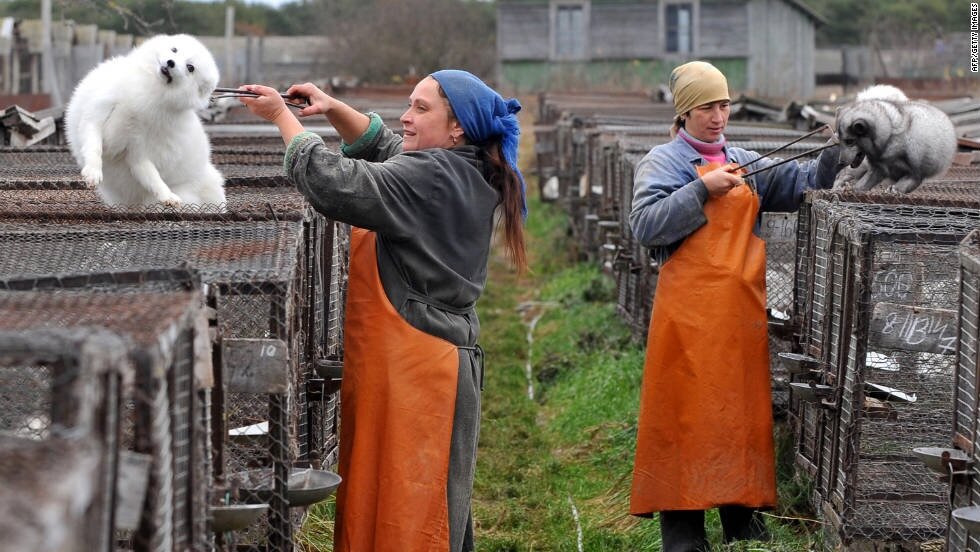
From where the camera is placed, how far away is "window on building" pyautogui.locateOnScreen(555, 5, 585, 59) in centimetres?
3691

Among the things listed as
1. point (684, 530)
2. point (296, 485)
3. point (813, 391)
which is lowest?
point (684, 530)

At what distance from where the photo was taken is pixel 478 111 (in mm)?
3844

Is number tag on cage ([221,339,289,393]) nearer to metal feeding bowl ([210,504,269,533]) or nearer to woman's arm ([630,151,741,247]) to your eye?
metal feeding bowl ([210,504,269,533])

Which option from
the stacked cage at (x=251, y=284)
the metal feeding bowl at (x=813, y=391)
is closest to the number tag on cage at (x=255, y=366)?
the stacked cage at (x=251, y=284)

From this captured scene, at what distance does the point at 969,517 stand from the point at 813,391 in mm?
1503

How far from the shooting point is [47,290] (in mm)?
2762

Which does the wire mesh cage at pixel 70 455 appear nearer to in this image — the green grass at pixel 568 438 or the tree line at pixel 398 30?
the green grass at pixel 568 438

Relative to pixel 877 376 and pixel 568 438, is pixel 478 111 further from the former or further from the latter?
pixel 568 438

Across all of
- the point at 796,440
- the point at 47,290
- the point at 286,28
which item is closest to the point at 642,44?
the point at 286,28

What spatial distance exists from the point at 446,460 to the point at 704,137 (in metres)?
1.83

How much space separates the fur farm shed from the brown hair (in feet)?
107

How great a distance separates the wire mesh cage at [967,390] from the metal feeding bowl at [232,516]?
1.74 m

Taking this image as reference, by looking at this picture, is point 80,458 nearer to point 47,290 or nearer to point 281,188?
point 47,290

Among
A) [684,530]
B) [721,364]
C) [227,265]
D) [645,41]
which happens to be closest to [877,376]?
[721,364]
